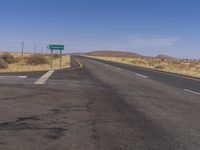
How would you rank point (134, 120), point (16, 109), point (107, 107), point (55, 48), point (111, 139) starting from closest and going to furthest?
point (111, 139)
point (134, 120)
point (16, 109)
point (107, 107)
point (55, 48)

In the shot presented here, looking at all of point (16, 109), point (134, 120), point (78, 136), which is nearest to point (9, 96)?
point (16, 109)

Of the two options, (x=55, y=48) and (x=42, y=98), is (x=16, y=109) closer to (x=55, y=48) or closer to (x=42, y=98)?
(x=42, y=98)

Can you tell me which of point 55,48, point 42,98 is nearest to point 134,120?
point 42,98

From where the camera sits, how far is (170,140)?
23.0ft

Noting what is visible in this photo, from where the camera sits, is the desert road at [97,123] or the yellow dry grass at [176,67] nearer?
the desert road at [97,123]

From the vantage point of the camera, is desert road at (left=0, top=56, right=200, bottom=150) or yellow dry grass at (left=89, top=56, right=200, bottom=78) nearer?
desert road at (left=0, top=56, right=200, bottom=150)

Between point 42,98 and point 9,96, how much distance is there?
1.20 metres

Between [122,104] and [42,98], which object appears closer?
[122,104]

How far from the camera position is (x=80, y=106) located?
1119 centimetres

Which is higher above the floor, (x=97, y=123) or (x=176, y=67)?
(x=97, y=123)

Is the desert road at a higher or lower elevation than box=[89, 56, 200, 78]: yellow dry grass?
higher

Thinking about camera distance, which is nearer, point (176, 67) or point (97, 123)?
point (97, 123)

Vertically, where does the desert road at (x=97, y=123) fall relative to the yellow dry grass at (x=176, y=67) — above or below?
above

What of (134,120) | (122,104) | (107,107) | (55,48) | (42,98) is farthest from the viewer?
(55,48)
